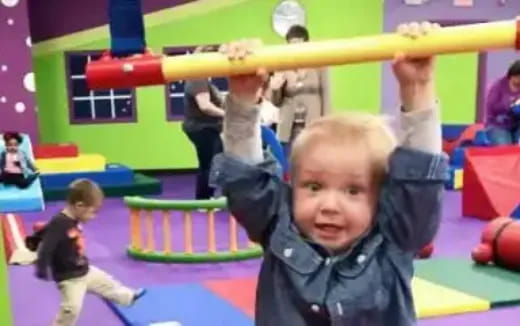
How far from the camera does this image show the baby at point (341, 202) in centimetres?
139

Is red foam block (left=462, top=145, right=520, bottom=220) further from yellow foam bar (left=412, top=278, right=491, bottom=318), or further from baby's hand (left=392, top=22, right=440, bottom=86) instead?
baby's hand (left=392, top=22, right=440, bottom=86)

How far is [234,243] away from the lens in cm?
459

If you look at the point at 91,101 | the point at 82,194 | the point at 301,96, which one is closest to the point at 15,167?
the point at 301,96

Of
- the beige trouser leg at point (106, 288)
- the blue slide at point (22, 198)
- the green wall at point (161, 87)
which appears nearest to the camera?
the beige trouser leg at point (106, 288)

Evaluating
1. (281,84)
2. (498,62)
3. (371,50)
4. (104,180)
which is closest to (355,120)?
(371,50)

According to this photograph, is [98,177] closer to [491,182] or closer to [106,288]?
[491,182]

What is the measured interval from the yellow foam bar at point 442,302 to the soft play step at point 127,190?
147 inches

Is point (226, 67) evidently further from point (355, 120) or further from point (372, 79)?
point (372, 79)

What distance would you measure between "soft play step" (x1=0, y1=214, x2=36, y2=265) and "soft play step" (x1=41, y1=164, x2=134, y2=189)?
1411 mm

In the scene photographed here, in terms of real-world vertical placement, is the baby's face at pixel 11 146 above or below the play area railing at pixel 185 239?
above

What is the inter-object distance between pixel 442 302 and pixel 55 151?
4717 mm

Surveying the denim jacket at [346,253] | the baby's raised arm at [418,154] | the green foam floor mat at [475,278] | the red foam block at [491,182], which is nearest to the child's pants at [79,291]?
the green foam floor mat at [475,278]

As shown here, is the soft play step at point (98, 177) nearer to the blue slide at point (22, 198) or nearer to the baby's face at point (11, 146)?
the blue slide at point (22, 198)

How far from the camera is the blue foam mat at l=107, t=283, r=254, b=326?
3.37 meters
